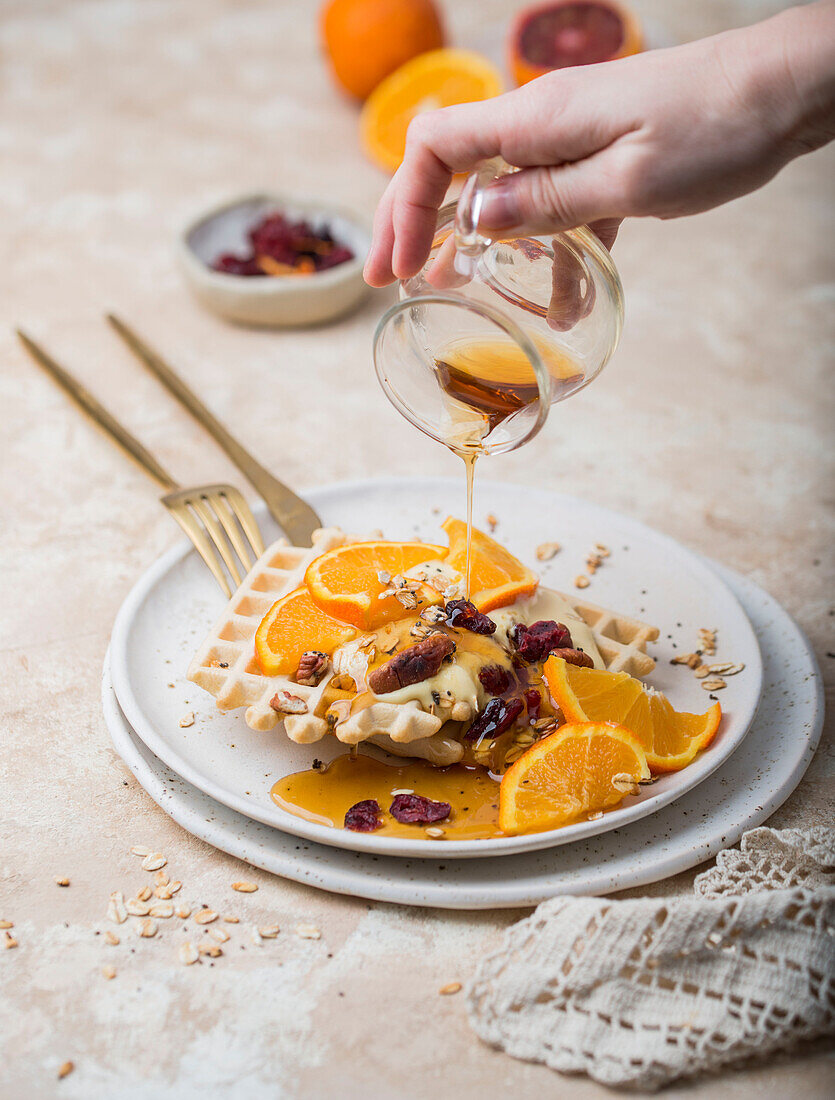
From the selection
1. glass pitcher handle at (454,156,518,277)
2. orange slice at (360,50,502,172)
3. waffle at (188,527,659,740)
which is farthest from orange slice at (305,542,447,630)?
orange slice at (360,50,502,172)

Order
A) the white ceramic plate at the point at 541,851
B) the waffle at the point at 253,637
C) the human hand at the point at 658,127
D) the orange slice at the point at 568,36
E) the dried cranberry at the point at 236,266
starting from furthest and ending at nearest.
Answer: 1. the orange slice at the point at 568,36
2. the dried cranberry at the point at 236,266
3. the waffle at the point at 253,637
4. the white ceramic plate at the point at 541,851
5. the human hand at the point at 658,127

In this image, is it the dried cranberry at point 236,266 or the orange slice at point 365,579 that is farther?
the dried cranberry at point 236,266

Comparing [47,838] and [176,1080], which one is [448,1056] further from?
[47,838]

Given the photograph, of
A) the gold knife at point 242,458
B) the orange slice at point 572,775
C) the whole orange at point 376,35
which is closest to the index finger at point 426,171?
the gold knife at point 242,458

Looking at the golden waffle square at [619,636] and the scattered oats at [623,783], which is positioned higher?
the scattered oats at [623,783]

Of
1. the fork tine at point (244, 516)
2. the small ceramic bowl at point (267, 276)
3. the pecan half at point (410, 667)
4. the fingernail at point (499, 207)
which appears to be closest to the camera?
the fingernail at point (499, 207)

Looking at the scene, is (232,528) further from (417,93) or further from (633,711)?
(417,93)

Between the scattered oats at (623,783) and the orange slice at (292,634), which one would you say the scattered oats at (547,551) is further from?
the scattered oats at (623,783)
